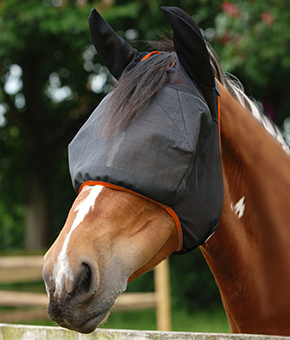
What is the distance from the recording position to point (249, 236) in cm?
187

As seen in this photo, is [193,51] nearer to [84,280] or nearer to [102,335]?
[84,280]

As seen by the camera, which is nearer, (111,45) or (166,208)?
(166,208)

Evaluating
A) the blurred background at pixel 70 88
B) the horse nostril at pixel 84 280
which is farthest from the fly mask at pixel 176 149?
the blurred background at pixel 70 88

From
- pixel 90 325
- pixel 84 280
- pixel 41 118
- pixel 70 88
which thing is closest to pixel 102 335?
pixel 90 325

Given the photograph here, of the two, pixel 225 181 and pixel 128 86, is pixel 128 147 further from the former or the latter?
pixel 225 181

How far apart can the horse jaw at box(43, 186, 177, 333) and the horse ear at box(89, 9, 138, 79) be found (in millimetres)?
663

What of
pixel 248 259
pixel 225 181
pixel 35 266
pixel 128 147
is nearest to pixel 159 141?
pixel 128 147

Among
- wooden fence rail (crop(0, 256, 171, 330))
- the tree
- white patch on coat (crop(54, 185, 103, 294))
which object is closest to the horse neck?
white patch on coat (crop(54, 185, 103, 294))

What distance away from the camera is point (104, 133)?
5.03 feet

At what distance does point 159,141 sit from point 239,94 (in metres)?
0.82

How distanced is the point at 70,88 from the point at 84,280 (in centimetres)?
766

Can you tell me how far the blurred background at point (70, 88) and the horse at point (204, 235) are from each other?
3380mm

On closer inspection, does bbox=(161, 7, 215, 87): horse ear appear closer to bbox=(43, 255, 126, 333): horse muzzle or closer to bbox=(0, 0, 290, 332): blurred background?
bbox=(43, 255, 126, 333): horse muzzle

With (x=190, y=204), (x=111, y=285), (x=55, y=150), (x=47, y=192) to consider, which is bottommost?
(x=47, y=192)
